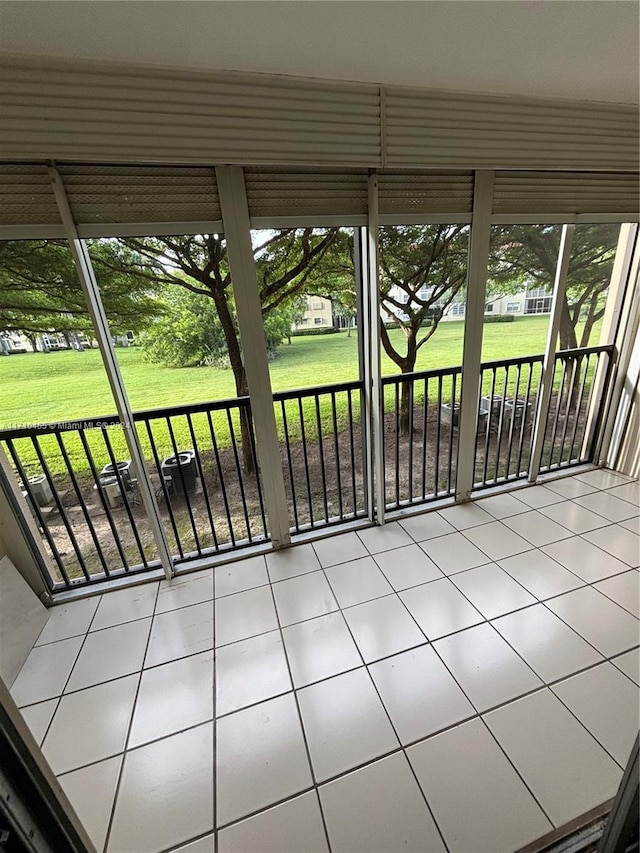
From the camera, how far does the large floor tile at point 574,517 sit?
7.26 ft

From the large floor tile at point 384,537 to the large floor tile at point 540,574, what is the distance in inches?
22.7

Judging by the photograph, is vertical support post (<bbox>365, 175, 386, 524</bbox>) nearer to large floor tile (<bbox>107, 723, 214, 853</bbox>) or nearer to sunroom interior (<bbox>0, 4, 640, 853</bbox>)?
sunroom interior (<bbox>0, 4, 640, 853</bbox>)

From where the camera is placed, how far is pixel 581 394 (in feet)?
9.36

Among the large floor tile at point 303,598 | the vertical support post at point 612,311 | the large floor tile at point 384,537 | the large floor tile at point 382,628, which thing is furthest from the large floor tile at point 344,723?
the vertical support post at point 612,311

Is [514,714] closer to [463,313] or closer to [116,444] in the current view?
[463,313]

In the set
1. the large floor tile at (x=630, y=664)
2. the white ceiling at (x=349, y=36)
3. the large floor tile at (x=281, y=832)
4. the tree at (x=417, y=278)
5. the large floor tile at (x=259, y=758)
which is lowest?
the large floor tile at (x=281, y=832)

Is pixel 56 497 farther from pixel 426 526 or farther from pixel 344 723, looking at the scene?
pixel 426 526

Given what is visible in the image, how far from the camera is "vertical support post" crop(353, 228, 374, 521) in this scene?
1.98 metres

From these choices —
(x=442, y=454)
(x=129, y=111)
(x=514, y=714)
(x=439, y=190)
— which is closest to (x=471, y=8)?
(x=439, y=190)

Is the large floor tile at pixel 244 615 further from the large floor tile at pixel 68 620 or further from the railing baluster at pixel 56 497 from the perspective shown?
the railing baluster at pixel 56 497

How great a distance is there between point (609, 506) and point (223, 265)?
3.03 meters

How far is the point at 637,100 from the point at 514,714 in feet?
10.1

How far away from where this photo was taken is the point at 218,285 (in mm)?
2059

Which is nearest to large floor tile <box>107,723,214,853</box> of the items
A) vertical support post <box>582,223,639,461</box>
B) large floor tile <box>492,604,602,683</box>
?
large floor tile <box>492,604,602,683</box>
